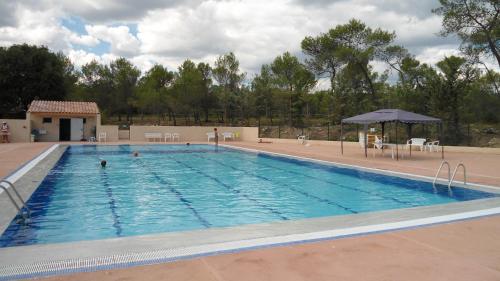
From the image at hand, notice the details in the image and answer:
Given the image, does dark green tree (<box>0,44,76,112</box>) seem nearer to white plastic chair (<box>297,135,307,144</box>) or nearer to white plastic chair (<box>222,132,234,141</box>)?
white plastic chair (<box>222,132,234,141</box>)

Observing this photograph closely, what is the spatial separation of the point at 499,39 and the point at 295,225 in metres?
20.1

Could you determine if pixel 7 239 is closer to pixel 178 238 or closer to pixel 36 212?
pixel 36 212

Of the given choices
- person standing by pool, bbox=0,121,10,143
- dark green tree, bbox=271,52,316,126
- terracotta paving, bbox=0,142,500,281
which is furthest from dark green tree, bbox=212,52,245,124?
terracotta paving, bbox=0,142,500,281

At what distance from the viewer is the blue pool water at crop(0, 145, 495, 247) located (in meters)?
6.39

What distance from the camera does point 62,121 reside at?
24953mm

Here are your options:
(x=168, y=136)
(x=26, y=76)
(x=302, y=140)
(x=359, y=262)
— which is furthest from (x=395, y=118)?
(x=26, y=76)

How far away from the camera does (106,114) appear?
41.8 metres

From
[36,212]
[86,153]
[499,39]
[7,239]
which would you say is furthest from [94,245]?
[499,39]

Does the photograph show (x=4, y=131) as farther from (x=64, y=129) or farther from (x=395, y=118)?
(x=395, y=118)

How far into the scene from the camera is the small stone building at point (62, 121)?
24.1m

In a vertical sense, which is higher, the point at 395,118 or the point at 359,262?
the point at 395,118

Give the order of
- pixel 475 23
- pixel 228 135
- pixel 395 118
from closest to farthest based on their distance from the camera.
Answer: pixel 395 118 < pixel 475 23 < pixel 228 135

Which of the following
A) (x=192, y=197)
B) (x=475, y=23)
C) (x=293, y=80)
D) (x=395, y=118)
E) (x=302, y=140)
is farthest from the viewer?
(x=293, y=80)

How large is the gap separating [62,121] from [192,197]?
64.0 ft
